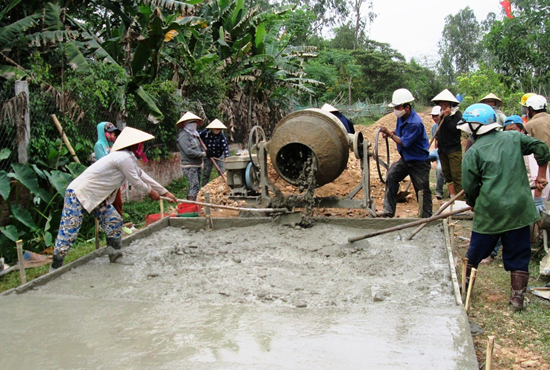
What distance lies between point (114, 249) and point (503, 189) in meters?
3.77

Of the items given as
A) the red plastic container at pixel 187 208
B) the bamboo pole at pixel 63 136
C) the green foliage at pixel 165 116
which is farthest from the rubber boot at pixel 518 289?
the green foliage at pixel 165 116

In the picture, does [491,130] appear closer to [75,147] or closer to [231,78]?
[75,147]

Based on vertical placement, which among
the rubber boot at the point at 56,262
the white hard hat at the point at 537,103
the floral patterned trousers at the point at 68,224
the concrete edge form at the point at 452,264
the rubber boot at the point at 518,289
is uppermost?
the white hard hat at the point at 537,103

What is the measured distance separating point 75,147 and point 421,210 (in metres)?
5.01

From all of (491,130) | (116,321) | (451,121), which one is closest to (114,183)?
(116,321)

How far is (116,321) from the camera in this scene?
3.51 meters

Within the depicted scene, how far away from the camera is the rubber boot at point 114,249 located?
16.7 ft

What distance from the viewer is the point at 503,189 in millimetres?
4051

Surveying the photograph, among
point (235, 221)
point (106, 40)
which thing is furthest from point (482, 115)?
point (106, 40)

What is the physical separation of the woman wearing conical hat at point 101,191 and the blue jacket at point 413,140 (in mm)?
3394

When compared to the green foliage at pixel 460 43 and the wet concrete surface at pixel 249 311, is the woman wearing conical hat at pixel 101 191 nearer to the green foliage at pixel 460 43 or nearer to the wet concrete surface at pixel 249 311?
the wet concrete surface at pixel 249 311

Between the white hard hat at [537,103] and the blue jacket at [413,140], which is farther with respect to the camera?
the blue jacket at [413,140]

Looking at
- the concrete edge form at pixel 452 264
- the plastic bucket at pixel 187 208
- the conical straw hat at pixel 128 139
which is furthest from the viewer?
the plastic bucket at pixel 187 208

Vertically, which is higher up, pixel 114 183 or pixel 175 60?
pixel 175 60
